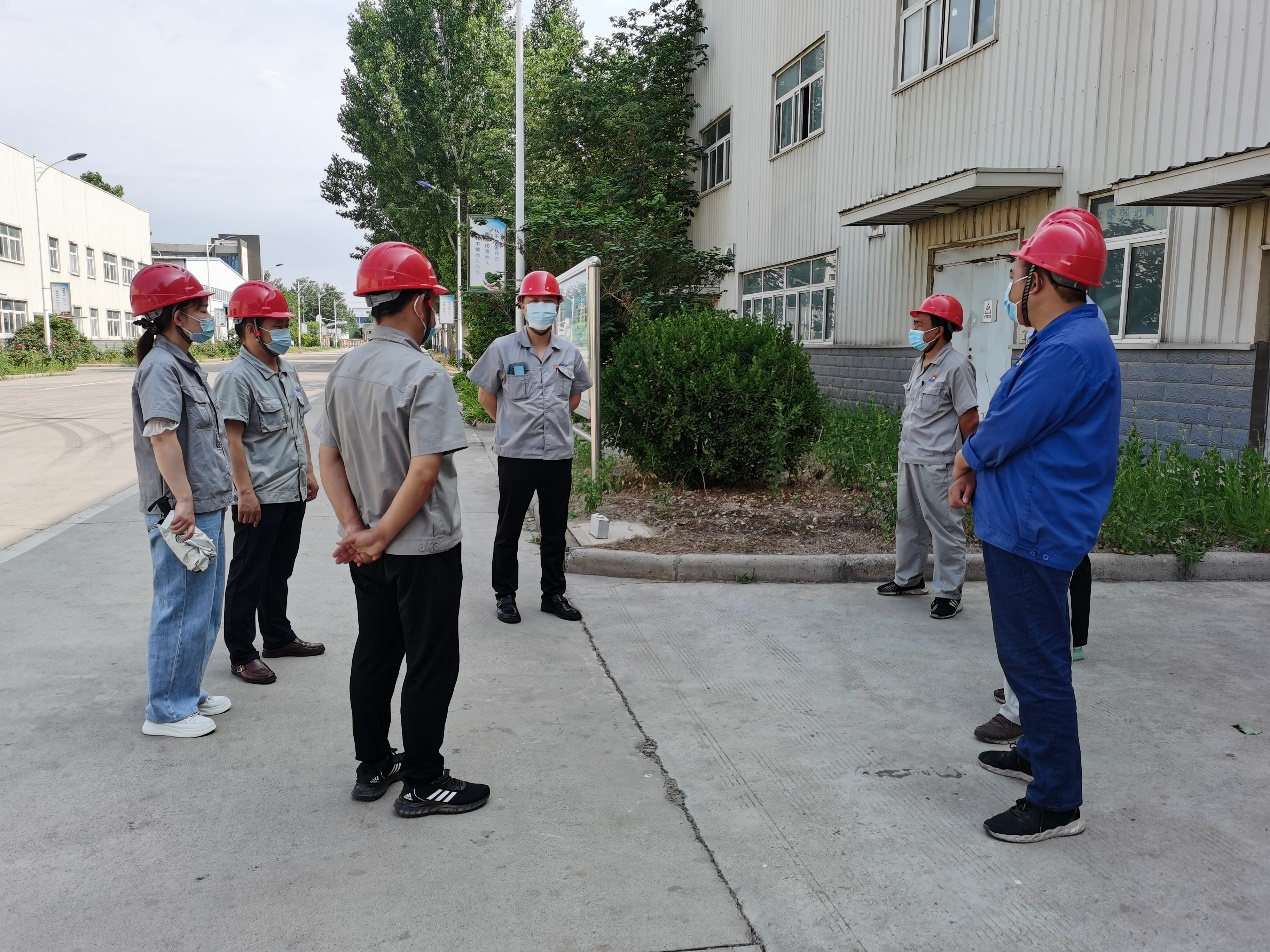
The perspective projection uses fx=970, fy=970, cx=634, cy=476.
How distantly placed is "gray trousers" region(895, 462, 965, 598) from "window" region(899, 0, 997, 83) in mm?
7722

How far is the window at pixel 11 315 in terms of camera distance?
→ 4307cm

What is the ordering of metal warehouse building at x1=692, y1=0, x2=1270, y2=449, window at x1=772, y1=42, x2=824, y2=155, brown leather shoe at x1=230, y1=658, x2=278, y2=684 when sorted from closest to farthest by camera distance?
brown leather shoe at x1=230, y1=658, x2=278, y2=684 → metal warehouse building at x1=692, y1=0, x2=1270, y2=449 → window at x1=772, y1=42, x2=824, y2=155

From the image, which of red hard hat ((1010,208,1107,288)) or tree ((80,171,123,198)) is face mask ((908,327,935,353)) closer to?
red hard hat ((1010,208,1107,288))

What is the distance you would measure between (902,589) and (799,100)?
1305cm

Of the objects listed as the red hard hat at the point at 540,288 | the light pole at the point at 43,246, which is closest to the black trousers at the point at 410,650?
the red hard hat at the point at 540,288

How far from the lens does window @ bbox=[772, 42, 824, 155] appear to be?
16.3 metres

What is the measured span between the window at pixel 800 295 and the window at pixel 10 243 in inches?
1523

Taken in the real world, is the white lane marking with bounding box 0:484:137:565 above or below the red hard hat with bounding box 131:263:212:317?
below

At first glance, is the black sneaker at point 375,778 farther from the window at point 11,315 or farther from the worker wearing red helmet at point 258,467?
the window at point 11,315

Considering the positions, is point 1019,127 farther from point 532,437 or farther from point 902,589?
point 532,437

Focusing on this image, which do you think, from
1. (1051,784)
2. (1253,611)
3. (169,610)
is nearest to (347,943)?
(169,610)

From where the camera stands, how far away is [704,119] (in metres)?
22.1

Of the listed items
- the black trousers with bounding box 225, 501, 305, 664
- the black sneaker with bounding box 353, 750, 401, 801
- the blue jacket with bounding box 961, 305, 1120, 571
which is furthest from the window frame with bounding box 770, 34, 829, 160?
the black sneaker with bounding box 353, 750, 401, 801

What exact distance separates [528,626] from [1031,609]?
10.2ft
